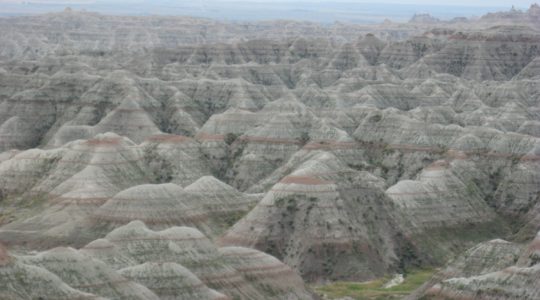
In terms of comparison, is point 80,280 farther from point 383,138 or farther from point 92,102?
point 92,102

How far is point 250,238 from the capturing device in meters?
123

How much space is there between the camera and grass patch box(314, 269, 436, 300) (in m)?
111

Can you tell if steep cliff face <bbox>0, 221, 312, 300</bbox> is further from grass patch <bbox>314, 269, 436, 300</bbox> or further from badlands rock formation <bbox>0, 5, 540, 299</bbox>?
grass patch <bbox>314, 269, 436, 300</bbox>

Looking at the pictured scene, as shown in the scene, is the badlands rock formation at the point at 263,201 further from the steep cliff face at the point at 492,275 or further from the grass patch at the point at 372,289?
the grass patch at the point at 372,289

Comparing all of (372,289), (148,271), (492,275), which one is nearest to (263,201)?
(372,289)

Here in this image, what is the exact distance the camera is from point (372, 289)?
376ft

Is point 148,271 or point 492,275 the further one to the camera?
point 148,271

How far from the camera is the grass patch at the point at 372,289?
111 metres

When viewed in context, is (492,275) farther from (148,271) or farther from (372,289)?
(372,289)

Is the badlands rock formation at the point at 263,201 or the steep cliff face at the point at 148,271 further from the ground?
the steep cliff face at the point at 148,271

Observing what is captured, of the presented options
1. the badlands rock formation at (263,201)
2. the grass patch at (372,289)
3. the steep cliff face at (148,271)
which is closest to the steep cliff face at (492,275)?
the badlands rock formation at (263,201)

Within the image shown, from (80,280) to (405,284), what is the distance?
36.8 metres

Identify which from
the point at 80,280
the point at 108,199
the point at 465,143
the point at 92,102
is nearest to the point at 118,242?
the point at 80,280

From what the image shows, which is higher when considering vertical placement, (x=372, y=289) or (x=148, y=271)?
(x=148, y=271)
